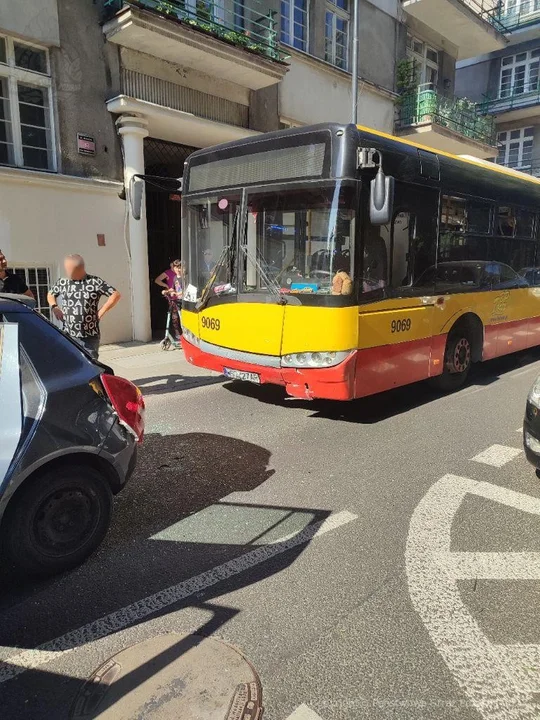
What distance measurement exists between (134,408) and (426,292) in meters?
4.14

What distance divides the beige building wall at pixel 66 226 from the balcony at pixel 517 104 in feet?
75.5

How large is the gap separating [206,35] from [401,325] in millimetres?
7825

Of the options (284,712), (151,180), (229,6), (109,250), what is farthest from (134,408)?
(229,6)

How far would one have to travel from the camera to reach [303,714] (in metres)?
2.23

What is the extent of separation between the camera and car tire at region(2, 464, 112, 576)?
9.94ft

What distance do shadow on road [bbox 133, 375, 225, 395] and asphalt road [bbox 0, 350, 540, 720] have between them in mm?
2246

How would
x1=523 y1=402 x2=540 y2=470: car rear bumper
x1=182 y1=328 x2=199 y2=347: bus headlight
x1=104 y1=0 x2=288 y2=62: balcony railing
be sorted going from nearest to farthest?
x1=523 y1=402 x2=540 y2=470: car rear bumper, x1=182 y1=328 x2=199 y2=347: bus headlight, x1=104 y1=0 x2=288 y2=62: balcony railing

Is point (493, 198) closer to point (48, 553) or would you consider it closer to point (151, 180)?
point (151, 180)

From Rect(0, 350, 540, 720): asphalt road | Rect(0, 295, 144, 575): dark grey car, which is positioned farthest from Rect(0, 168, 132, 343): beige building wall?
Rect(0, 295, 144, 575): dark grey car

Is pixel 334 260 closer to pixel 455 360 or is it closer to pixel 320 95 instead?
pixel 455 360

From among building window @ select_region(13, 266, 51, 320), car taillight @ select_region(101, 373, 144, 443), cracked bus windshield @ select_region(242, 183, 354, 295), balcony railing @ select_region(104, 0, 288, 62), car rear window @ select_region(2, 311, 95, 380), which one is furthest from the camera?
balcony railing @ select_region(104, 0, 288, 62)

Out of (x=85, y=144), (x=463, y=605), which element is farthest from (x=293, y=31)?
(x=463, y=605)

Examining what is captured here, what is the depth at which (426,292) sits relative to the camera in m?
6.53

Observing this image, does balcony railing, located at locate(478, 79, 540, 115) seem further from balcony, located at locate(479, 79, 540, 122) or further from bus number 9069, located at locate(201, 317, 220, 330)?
bus number 9069, located at locate(201, 317, 220, 330)
